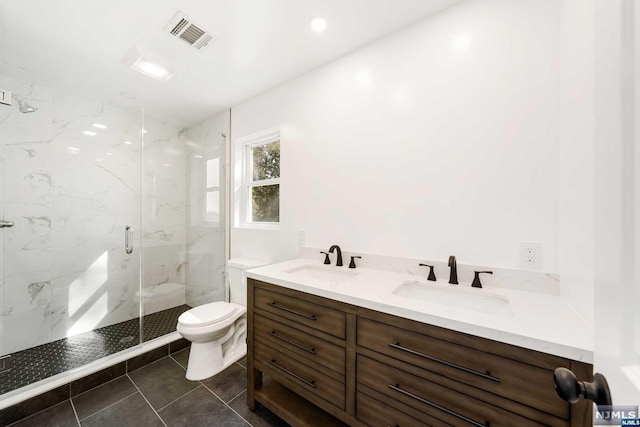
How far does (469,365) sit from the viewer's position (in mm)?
853

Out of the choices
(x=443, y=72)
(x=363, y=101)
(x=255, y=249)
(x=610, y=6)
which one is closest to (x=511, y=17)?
(x=443, y=72)

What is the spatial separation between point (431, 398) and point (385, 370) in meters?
0.19

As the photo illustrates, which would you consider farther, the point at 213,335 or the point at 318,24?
the point at 213,335

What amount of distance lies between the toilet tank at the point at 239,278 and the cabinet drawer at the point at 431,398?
1.46 metres

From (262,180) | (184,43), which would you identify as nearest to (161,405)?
(262,180)

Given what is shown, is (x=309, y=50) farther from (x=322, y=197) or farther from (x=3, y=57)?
(x=3, y=57)

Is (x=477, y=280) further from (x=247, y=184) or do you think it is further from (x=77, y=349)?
(x=77, y=349)

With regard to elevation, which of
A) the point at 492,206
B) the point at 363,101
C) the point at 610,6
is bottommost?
the point at 492,206

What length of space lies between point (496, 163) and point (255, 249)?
2.09 metres

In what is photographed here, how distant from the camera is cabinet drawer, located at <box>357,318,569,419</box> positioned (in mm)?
742

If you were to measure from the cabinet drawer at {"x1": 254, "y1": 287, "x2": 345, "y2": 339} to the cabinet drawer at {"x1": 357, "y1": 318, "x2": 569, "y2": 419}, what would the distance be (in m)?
0.13

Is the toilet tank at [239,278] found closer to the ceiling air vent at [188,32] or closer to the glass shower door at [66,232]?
the glass shower door at [66,232]

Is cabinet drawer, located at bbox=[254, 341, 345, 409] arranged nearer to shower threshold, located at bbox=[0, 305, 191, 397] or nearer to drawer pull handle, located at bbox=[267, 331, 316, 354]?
drawer pull handle, located at bbox=[267, 331, 316, 354]

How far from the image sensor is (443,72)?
145 cm
